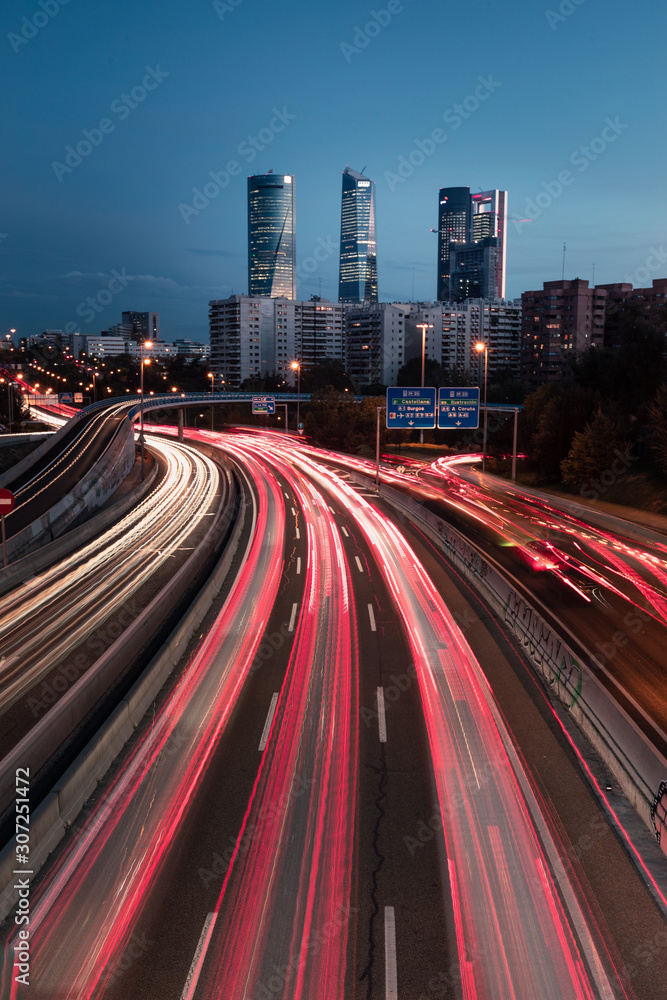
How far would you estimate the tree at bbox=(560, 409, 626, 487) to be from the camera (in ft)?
161

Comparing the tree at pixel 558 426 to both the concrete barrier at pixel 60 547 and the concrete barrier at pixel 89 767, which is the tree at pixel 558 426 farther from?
the concrete barrier at pixel 89 767

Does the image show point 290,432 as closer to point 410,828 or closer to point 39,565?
point 39,565

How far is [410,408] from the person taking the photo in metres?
44.3

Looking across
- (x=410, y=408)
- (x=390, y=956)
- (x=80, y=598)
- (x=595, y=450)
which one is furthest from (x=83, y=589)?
(x=595, y=450)

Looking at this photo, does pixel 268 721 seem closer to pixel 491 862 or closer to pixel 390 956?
pixel 491 862

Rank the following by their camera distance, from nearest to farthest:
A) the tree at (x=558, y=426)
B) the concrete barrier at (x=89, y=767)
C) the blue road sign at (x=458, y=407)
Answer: the concrete barrier at (x=89, y=767) → the blue road sign at (x=458, y=407) → the tree at (x=558, y=426)

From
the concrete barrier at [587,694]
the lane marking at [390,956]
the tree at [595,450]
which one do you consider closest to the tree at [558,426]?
the tree at [595,450]

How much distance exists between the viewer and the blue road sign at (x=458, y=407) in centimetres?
4316

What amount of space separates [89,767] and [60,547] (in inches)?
881

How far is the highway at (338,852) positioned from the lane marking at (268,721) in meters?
0.05

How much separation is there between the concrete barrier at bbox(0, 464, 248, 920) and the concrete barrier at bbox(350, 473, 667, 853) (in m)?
9.09

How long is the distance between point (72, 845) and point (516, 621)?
45.6 ft

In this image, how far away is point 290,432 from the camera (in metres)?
107

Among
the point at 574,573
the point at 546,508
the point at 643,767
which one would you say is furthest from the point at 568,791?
the point at 546,508
